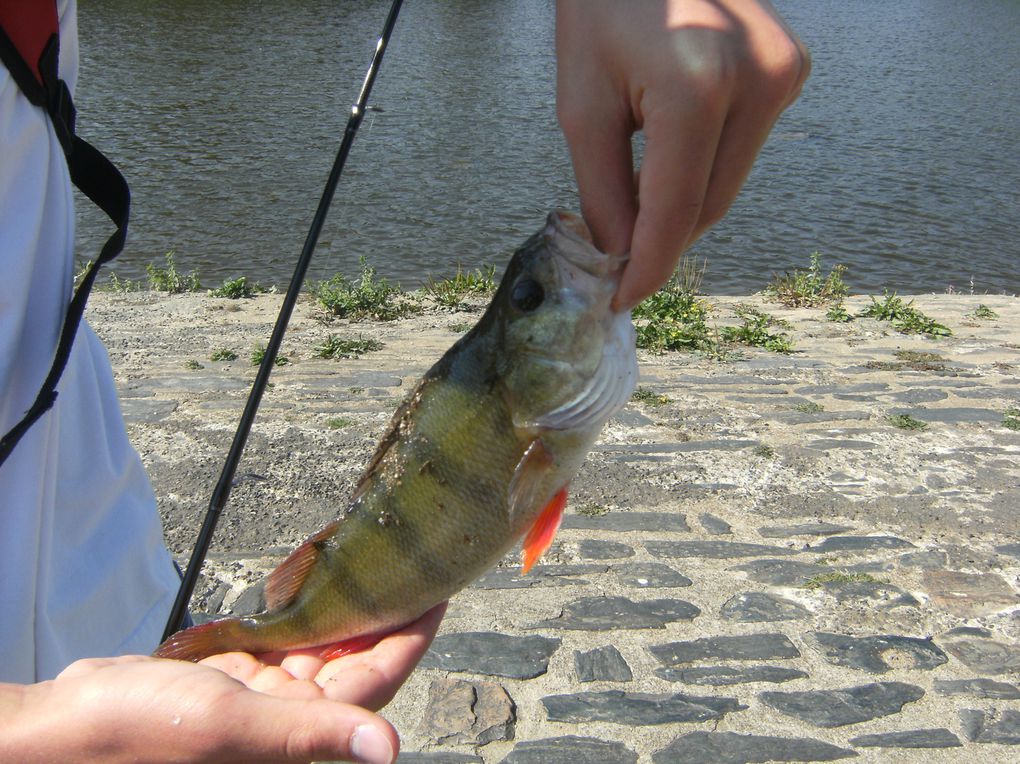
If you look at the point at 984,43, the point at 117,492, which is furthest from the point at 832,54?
the point at 117,492

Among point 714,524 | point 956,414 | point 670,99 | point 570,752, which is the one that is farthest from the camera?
point 956,414

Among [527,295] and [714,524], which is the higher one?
[527,295]

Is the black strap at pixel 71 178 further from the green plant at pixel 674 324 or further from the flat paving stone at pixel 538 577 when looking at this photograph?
the green plant at pixel 674 324

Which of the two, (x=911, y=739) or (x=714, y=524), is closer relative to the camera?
(x=911, y=739)

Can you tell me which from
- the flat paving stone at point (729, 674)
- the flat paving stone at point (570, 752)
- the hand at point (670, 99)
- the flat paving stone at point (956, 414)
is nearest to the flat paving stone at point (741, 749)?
the flat paving stone at point (570, 752)

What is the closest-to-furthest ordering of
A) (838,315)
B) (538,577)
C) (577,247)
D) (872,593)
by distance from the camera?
1. (577,247)
2. (872,593)
3. (538,577)
4. (838,315)

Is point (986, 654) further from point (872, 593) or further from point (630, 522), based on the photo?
point (630, 522)

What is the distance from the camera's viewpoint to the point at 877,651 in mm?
3910

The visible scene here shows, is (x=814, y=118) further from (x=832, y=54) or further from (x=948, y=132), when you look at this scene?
(x=832, y=54)

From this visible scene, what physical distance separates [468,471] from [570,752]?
179 centimetres

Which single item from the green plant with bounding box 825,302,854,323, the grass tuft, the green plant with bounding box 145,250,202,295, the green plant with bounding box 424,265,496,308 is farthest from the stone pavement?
the green plant with bounding box 145,250,202,295

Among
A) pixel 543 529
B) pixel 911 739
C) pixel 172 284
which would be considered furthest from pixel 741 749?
pixel 172 284

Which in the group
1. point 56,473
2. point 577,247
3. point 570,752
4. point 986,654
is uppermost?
point 577,247

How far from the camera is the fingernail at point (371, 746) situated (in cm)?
147
